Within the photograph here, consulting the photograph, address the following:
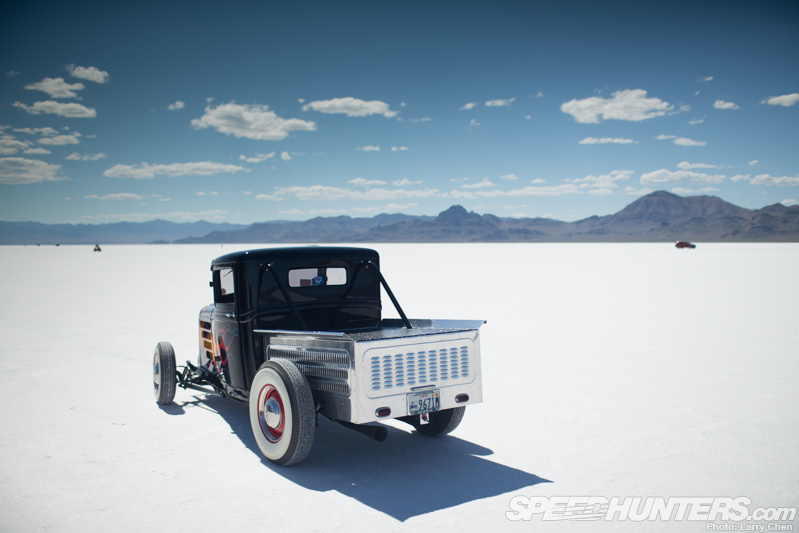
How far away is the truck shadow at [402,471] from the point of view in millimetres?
4582

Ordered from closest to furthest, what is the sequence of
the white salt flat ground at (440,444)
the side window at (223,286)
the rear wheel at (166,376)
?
the white salt flat ground at (440,444)
the side window at (223,286)
the rear wheel at (166,376)

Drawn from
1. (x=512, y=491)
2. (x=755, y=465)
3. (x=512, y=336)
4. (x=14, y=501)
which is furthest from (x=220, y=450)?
(x=512, y=336)

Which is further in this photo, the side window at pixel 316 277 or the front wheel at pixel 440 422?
the side window at pixel 316 277

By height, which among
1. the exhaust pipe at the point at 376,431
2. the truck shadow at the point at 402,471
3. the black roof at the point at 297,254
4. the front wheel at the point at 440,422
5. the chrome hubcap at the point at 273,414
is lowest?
the truck shadow at the point at 402,471

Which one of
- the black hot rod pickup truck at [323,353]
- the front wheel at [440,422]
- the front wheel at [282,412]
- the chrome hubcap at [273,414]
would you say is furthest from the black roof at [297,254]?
the front wheel at [440,422]

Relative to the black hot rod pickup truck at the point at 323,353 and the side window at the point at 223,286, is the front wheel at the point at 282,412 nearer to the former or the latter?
the black hot rod pickup truck at the point at 323,353

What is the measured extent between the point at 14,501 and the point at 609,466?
4.81m

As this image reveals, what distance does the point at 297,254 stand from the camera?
20.2 ft

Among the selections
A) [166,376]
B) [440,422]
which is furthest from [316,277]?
[166,376]

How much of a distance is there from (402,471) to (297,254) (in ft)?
7.86

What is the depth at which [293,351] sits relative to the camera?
5375mm

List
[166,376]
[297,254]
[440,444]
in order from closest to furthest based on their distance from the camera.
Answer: [440,444]
[297,254]
[166,376]

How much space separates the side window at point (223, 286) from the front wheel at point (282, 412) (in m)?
1.64

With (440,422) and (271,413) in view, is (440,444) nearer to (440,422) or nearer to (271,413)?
(440,422)
